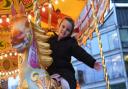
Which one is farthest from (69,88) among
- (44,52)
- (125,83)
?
(125,83)

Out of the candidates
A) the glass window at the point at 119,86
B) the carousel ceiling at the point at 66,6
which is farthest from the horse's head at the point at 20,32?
the glass window at the point at 119,86

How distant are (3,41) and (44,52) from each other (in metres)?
2.75

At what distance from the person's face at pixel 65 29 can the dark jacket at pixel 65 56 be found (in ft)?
0.13

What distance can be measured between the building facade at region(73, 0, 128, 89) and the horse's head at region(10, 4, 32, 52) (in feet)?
52.7

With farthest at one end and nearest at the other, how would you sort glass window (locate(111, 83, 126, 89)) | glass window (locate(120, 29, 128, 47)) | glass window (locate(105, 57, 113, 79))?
1. glass window (locate(120, 29, 128, 47))
2. glass window (locate(105, 57, 113, 79))
3. glass window (locate(111, 83, 126, 89))

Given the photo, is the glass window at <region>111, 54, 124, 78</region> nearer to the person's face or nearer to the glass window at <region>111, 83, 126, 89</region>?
the glass window at <region>111, 83, 126, 89</region>

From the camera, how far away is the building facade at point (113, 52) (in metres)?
18.6

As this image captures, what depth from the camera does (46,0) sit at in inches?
173

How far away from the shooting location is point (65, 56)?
103 inches

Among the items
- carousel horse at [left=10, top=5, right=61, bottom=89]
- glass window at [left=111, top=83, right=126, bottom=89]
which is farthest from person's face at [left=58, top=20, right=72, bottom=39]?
glass window at [left=111, top=83, right=126, bottom=89]

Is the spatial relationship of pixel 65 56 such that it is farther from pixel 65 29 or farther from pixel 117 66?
pixel 117 66

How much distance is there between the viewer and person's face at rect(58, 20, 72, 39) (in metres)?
2.63

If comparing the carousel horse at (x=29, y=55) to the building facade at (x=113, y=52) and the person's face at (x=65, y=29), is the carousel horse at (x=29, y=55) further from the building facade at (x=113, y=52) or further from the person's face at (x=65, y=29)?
the building facade at (x=113, y=52)

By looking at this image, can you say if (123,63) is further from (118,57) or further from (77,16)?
(77,16)
